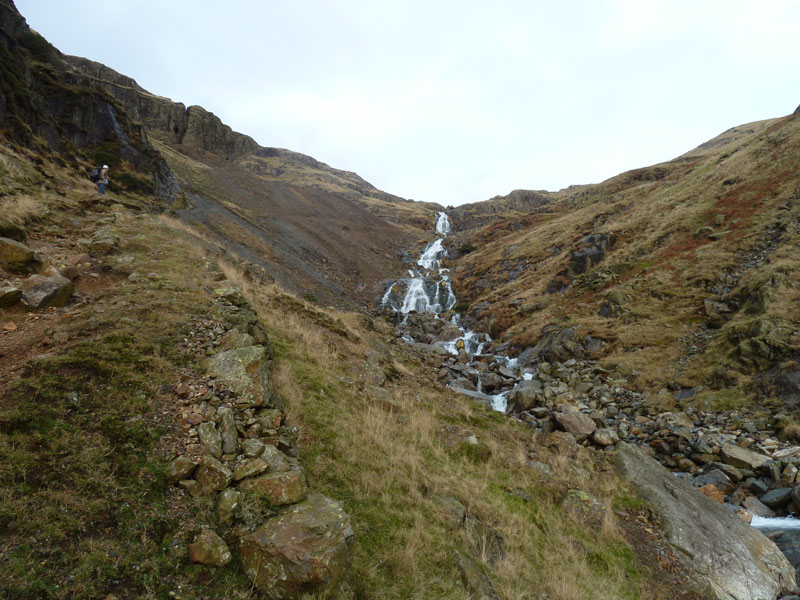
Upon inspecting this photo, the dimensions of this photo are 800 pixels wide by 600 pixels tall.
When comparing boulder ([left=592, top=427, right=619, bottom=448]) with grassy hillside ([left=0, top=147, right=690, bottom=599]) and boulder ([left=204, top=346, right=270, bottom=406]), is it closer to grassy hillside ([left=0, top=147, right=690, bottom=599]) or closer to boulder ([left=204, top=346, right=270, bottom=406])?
grassy hillside ([left=0, top=147, right=690, bottom=599])

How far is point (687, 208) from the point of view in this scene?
2747 centimetres

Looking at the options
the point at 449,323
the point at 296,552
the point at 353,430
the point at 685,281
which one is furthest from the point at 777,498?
the point at 449,323

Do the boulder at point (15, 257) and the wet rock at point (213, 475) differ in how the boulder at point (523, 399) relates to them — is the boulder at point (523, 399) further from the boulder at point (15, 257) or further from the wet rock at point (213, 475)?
the boulder at point (15, 257)

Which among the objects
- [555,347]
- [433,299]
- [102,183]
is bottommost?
[433,299]

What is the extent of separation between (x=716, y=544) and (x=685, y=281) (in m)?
17.7

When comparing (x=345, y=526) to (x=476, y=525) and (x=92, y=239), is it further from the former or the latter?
(x=92, y=239)

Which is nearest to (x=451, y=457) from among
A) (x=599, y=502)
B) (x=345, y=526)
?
(x=599, y=502)

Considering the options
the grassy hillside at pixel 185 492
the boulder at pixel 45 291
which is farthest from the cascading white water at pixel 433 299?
the boulder at pixel 45 291

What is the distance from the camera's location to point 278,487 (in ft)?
12.6

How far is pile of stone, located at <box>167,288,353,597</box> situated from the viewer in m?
3.24

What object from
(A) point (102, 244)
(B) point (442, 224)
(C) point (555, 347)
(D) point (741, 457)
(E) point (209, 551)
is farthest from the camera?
(B) point (442, 224)

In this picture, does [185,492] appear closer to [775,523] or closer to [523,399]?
[775,523]

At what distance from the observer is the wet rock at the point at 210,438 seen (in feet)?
13.3

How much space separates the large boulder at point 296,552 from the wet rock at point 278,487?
5.5 inches
